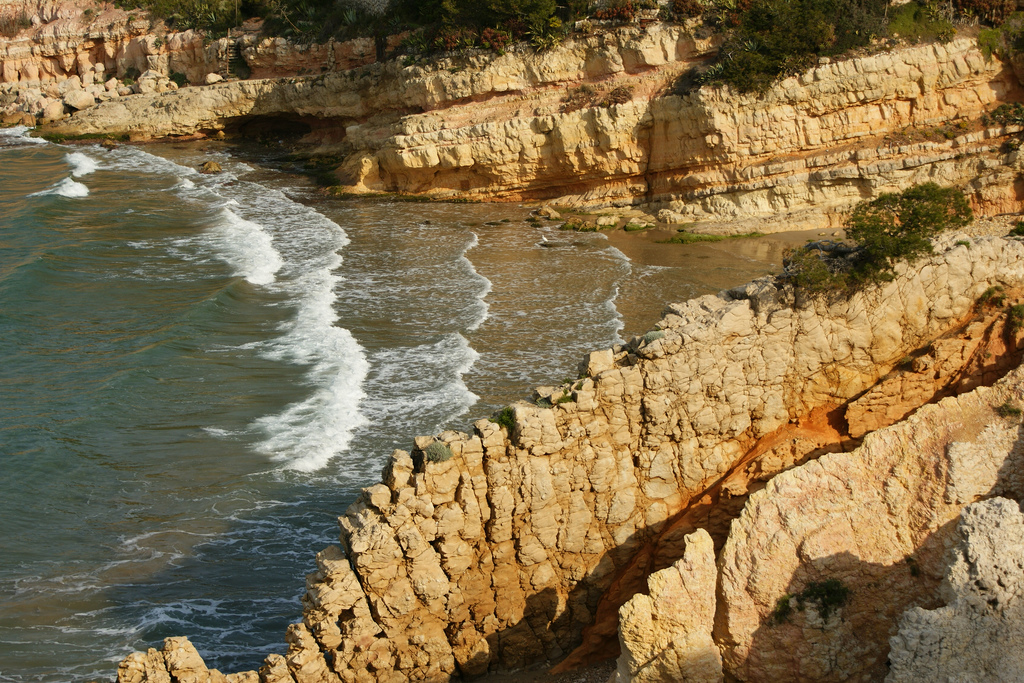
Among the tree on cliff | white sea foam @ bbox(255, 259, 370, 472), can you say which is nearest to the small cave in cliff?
white sea foam @ bbox(255, 259, 370, 472)

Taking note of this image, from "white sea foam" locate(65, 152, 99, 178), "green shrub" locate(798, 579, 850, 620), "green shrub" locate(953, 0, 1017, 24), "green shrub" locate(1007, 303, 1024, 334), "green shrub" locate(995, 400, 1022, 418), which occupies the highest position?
"green shrub" locate(953, 0, 1017, 24)

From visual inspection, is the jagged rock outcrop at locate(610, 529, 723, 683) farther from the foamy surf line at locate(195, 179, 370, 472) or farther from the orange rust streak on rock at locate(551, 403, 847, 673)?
the foamy surf line at locate(195, 179, 370, 472)

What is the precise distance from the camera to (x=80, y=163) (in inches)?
1718

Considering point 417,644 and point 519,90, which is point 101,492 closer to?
point 417,644

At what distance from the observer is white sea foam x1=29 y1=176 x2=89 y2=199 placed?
36.1 meters

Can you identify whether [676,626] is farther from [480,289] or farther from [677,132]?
[677,132]

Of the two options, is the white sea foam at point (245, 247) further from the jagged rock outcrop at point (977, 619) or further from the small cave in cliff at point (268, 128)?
the jagged rock outcrop at point (977, 619)

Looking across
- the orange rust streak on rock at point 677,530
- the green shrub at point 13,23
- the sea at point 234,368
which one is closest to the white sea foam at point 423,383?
the sea at point 234,368

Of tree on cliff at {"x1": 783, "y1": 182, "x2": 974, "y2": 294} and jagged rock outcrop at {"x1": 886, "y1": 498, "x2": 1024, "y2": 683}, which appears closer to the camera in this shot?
jagged rock outcrop at {"x1": 886, "y1": 498, "x2": 1024, "y2": 683}

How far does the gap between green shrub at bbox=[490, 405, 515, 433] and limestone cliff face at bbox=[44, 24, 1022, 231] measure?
21.8m

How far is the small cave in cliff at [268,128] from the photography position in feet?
168

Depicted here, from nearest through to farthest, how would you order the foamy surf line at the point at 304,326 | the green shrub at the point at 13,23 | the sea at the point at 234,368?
the sea at the point at 234,368
the foamy surf line at the point at 304,326
the green shrub at the point at 13,23

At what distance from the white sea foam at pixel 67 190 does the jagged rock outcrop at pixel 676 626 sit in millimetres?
35172

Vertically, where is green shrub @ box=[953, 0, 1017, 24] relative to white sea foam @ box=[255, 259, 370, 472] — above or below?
above
